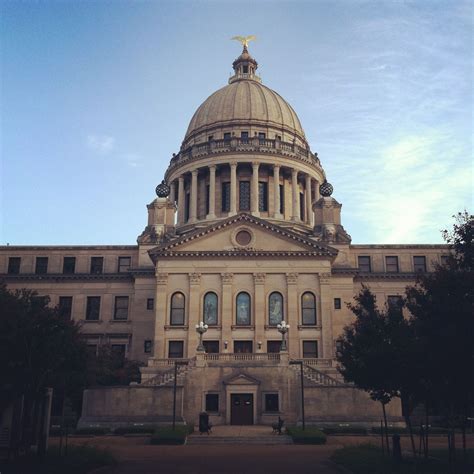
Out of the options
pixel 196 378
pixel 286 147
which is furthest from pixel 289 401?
pixel 286 147

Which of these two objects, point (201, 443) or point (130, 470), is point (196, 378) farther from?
point (130, 470)

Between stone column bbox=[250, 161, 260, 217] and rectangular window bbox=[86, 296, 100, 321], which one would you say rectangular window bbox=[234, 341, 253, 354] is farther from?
stone column bbox=[250, 161, 260, 217]

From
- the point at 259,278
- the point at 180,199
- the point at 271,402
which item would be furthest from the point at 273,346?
the point at 180,199

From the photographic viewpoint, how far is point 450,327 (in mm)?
23141

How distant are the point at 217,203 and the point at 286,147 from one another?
12.2 m

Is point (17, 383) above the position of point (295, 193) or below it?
below

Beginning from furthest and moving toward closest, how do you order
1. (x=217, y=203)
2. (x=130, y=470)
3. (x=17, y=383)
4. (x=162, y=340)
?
1. (x=217, y=203)
2. (x=162, y=340)
3. (x=17, y=383)
4. (x=130, y=470)

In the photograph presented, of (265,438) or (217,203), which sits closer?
(265,438)

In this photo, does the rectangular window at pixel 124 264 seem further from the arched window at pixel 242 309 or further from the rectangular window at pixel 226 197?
the arched window at pixel 242 309

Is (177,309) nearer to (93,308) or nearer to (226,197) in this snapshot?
(93,308)

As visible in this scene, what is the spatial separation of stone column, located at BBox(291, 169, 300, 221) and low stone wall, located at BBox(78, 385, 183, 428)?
3601cm

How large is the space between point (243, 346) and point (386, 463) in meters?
35.0

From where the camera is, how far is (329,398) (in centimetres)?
4728

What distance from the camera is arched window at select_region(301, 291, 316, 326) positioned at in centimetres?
5906
